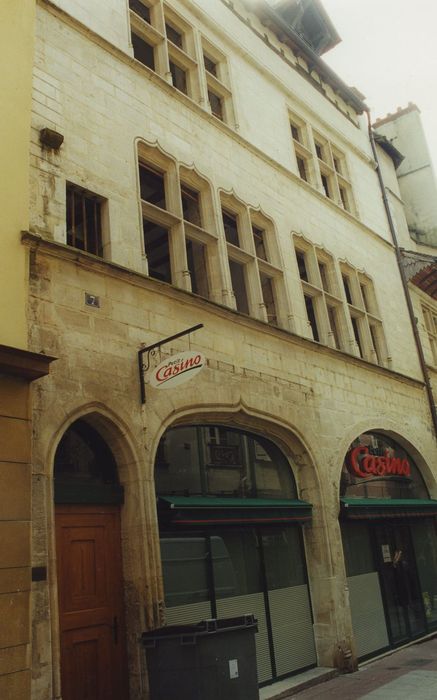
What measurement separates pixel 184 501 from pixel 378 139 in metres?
13.6

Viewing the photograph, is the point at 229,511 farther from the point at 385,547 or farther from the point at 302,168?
the point at 302,168

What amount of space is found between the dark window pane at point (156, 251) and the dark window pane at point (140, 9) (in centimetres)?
396

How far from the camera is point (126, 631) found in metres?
6.19

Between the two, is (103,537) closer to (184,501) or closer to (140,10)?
(184,501)

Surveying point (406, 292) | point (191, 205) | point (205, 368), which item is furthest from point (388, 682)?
point (406, 292)

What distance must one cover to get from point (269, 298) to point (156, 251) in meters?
2.39

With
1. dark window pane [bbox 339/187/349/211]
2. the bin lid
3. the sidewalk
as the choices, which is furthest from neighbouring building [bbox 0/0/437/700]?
the bin lid

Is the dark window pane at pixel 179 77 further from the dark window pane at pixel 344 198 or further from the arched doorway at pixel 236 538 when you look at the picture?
the arched doorway at pixel 236 538

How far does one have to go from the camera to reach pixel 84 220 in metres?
7.45

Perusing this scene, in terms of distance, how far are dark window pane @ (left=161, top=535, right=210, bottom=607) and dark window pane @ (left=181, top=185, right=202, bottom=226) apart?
16.2 ft

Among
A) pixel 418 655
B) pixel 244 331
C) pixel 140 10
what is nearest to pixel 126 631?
pixel 244 331

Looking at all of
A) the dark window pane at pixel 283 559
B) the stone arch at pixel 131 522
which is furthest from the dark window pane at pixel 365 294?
the stone arch at pixel 131 522

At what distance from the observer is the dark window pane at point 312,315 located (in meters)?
11.6

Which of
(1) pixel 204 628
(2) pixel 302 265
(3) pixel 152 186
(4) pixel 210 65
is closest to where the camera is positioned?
(1) pixel 204 628
